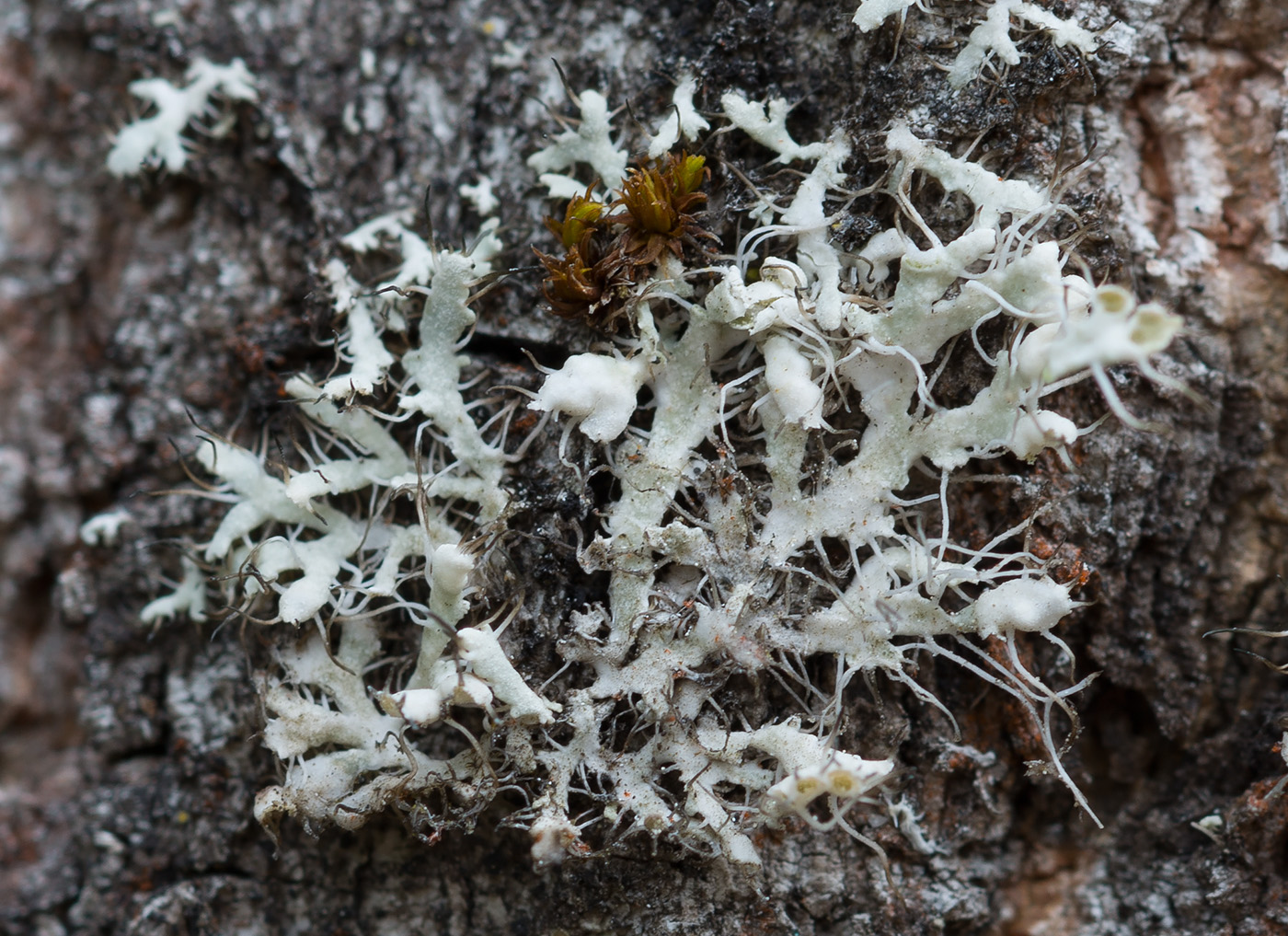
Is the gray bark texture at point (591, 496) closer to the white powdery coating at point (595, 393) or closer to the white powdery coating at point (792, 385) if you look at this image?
the white powdery coating at point (595, 393)

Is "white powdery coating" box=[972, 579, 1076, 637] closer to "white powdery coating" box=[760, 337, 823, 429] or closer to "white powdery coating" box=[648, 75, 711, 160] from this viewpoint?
"white powdery coating" box=[760, 337, 823, 429]

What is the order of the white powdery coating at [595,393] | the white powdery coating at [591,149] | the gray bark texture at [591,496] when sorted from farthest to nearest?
1. the white powdery coating at [591,149]
2. the gray bark texture at [591,496]
3. the white powdery coating at [595,393]

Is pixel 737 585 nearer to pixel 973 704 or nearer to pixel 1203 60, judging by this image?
pixel 973 704

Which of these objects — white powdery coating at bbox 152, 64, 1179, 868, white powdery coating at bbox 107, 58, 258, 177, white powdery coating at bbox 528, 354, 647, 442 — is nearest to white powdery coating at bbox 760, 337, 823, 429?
white powdery coating at bbox 152, 64, 1179, 868

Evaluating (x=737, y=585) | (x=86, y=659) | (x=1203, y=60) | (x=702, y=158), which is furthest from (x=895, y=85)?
(x=86, y=659)

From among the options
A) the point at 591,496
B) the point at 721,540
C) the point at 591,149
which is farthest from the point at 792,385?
the point at 591,149

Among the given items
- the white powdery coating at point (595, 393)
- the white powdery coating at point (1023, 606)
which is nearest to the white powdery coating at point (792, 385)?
the white powdery coating at point (595, 393)

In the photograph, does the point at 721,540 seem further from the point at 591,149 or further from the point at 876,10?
the point at 876,10
